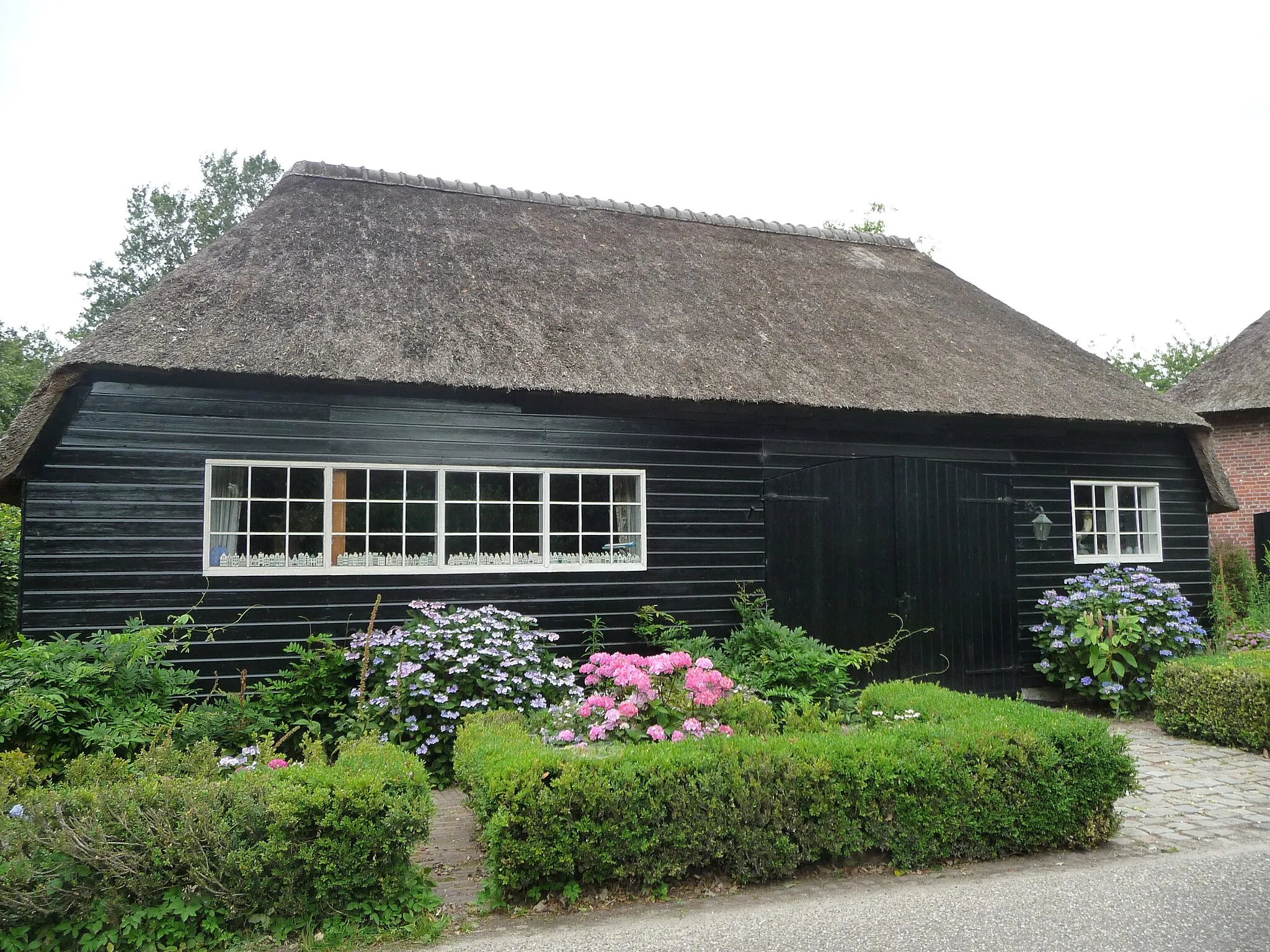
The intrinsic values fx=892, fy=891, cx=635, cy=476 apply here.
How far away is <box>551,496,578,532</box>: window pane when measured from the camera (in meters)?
8.50

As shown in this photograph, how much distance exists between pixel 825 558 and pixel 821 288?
3786mm

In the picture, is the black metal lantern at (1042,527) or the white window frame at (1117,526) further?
the white window frame at (1117,526)

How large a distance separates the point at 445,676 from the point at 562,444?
2.51 m

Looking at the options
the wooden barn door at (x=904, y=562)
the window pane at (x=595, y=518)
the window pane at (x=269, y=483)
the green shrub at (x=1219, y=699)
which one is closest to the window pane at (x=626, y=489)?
the window pane at (x=595, y=518)

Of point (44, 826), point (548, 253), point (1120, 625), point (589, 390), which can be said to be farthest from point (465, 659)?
point (1120, 625)

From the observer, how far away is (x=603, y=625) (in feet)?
27.4

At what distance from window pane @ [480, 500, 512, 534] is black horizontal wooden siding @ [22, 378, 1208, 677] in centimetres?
45

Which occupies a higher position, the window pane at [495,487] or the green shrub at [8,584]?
the window pane at [495,487]

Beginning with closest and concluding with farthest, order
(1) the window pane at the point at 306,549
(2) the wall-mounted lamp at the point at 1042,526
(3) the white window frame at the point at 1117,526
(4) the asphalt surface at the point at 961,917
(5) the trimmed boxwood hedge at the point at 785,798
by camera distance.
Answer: (4) the asphalt surface at the point at 961,917
(5) the trimmed boxwood hedge at the point at 785,798
(1) the window pane at the point at 306,549
(2) the wall-mounted lamp at the point at 1042,526
(3) the white window frame at the point at 1117,526

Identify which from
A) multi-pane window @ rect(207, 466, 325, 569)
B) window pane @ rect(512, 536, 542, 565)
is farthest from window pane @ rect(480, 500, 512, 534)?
multi-pane window @ rect(207, 466, 325, 569)

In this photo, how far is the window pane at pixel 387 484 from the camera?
7.95 meters

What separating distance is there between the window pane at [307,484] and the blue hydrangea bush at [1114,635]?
7.65 metres

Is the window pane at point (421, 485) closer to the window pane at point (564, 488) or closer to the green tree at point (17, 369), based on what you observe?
the window pane at point (564, 488)

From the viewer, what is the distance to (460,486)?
8.16 m
